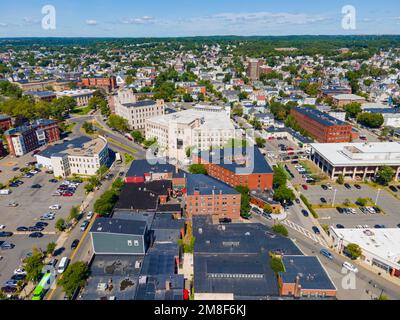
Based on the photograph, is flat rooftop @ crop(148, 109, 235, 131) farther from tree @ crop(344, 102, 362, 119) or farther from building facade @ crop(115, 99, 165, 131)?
tree @ crop(344, 102, 362, 119)

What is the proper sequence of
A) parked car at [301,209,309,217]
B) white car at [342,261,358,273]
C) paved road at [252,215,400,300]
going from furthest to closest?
parked car at [301,209,309,217], white car at [342,261,358,273], paved road at [252,215,400,300]

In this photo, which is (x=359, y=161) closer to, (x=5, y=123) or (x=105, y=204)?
(x=105, y=204)

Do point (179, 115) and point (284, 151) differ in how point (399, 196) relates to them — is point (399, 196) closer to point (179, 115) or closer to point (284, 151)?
point (284, 151)

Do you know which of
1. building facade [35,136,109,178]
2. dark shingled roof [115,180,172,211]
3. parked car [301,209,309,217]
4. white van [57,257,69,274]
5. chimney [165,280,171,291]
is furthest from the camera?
building facade [35,136,109,178]

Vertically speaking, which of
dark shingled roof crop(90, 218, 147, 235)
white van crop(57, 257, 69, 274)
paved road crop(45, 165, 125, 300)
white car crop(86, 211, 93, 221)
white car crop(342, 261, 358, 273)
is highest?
dark shingled roof crop(90, 218, 147, 235)

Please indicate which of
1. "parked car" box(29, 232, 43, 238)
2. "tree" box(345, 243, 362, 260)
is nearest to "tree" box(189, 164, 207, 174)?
"parked car" box(29, 232, 43, 238)

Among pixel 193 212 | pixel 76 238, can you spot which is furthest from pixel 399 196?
pixel 76 238

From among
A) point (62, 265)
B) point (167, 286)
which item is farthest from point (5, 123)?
point (167, 286)
